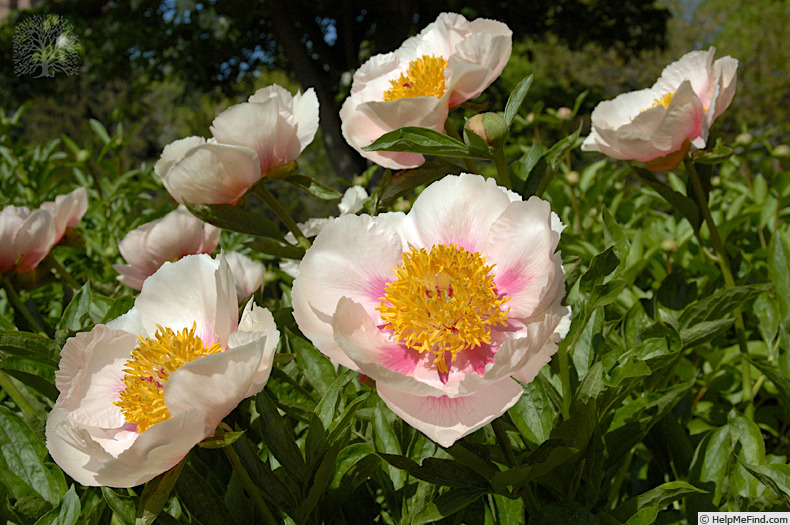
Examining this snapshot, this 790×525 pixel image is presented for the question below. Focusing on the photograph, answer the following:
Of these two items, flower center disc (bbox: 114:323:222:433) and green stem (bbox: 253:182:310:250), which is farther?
green stem (bbox: 253:182:310:250)

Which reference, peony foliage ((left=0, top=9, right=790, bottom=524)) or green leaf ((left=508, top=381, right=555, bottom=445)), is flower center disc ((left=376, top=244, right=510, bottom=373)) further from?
green leaf ((left=508, top=381, right=555, bottom=445))

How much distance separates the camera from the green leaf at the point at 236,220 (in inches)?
29.4

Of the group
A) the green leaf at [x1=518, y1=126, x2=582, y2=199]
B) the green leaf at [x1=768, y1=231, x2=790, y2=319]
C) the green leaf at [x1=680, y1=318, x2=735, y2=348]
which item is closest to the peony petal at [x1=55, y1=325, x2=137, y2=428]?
the green leaf at [x1=518, y1=126, x2=582, y2=199]

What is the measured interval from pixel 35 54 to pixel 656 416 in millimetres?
1193

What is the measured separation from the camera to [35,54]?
3.88 feet

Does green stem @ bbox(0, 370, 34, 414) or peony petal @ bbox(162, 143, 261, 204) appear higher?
peony petal @ bbox(162, 143, 261, 204)

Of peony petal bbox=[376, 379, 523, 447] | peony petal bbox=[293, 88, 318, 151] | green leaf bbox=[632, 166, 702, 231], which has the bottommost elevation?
green leaf bbox=[632, 166, 702, 231]

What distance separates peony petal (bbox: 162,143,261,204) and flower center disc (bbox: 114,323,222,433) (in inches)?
7.4

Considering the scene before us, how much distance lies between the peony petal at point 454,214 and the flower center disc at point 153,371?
0.22 meters

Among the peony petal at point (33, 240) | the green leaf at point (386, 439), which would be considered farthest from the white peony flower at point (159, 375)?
the peony petal at point (33, 240)

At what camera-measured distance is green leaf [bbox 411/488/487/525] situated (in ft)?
1.83

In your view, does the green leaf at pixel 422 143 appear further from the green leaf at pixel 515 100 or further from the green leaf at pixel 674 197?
the green leaf at pixel 674 197

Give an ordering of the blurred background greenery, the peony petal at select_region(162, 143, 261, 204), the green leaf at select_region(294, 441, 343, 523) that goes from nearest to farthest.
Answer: the green leaf at select_region(294, 441, 343, 523), the peony petal at select_region(162, 143, 261, 204), the blurred background greenery

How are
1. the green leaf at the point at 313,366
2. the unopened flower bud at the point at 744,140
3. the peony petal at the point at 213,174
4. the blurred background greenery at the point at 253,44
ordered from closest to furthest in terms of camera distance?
the peony petal at the point at 213,174, the green leaf at the point at 313,366, the unopened flower bud at the point at 744,140, the blurred background greenery at the point at 253,44
